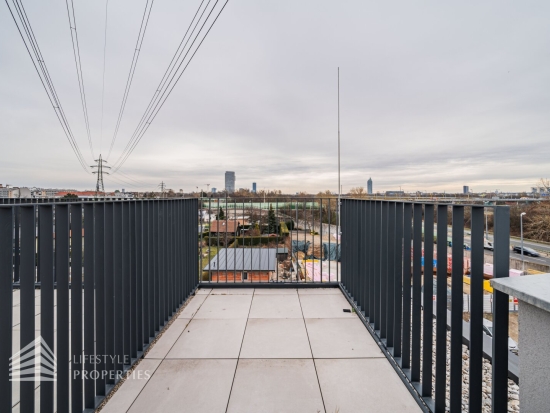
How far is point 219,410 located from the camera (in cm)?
141

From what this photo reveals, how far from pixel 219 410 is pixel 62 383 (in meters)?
0.82

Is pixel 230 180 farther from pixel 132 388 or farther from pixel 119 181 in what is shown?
pixel 119 181

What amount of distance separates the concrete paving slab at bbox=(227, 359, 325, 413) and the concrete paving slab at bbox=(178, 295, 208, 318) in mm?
1029

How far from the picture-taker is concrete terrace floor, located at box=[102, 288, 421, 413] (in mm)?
1458

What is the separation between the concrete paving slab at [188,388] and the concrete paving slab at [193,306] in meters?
0.77

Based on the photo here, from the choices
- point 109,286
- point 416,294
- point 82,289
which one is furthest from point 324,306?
point 82,289

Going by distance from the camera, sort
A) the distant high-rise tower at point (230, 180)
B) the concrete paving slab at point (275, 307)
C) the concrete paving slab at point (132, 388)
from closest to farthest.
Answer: the concrete paving slab at point (132, 388)
the concrete paving slab at point (275, 307)
the distant high-rise tower at point (230, 180)

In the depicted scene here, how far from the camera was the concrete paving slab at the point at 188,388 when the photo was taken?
1430 mm

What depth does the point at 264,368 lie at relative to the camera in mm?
1761

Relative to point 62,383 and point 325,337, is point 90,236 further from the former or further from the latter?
point 325,337

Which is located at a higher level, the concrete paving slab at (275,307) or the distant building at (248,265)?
the distant building at (248,265)

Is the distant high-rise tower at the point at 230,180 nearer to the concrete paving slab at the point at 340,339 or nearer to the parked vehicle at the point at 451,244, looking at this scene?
the concrete paving slab at the point at 340,339

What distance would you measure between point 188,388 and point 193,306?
1294 mm

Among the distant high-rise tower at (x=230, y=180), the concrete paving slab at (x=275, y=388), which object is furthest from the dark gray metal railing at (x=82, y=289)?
the distant high-rise tower at (x=230, y=180)
